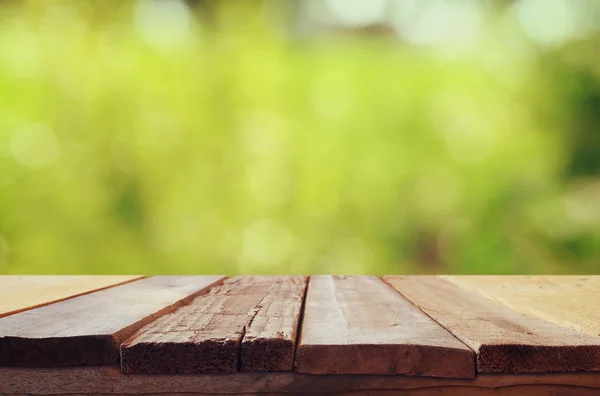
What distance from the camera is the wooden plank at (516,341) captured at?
696 mm

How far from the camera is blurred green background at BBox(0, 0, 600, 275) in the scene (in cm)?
426

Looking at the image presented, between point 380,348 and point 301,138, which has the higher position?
point 301,138

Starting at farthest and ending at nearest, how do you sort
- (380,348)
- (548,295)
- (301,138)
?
(301,138) < (548,295) < (380,348)

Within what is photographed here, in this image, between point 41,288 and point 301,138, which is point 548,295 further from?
point 301,138

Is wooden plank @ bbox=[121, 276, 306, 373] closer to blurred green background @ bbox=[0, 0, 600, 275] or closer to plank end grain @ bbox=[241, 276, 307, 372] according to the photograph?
plank end grain @ bbox=[241, 276, 307, 372]

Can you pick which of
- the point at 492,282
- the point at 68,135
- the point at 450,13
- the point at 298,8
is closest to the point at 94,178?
the point at 68,135

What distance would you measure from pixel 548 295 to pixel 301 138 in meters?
3.28

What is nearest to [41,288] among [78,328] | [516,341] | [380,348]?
[78,328]

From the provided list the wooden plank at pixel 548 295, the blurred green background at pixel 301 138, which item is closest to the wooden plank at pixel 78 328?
the wooden plank at pixel 548 295

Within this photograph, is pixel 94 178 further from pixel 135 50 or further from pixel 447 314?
pixel 447 314

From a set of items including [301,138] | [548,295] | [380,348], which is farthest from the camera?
[301,138]

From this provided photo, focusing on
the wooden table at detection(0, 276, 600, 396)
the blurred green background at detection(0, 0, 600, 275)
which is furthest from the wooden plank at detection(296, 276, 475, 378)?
the blurred green background at detection(0, 0, 600, 275)

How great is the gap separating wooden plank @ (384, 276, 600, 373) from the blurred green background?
3.29 m

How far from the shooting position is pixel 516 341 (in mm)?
714
